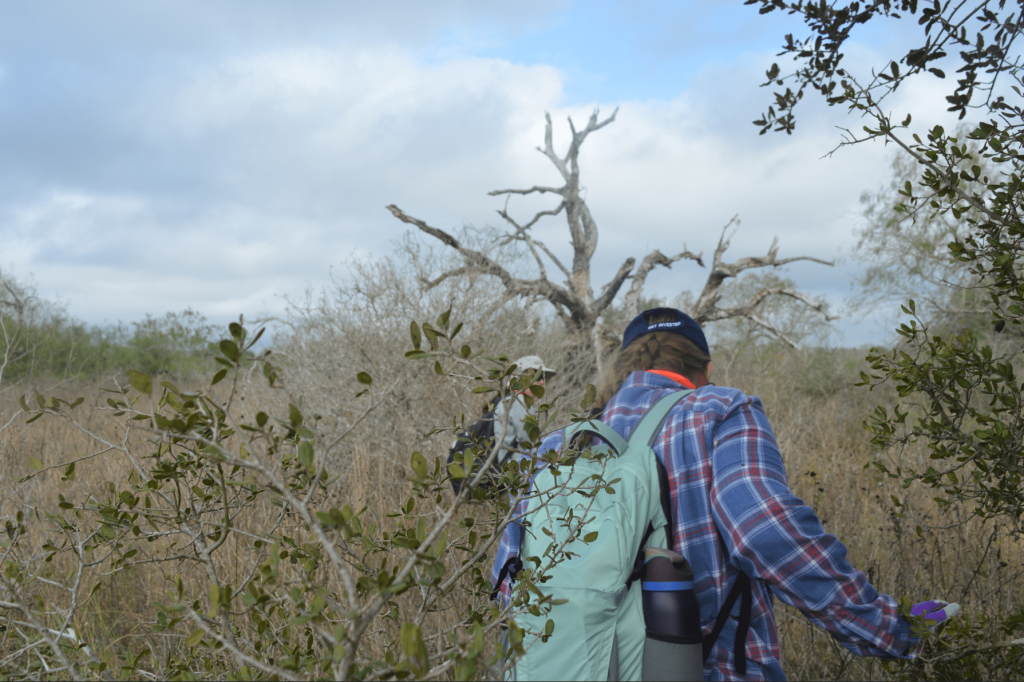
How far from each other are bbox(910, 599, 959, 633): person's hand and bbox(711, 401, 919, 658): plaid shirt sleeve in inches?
2.6

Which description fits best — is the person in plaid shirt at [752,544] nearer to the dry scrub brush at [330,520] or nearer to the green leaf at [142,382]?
the dry scrub brush at [330,520]

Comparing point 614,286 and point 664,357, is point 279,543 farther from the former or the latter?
point 614,286

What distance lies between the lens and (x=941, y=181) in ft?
5.18

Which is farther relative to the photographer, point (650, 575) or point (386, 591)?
point (650, 575)

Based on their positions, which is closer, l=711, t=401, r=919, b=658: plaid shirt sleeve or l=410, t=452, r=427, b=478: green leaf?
l=410, t=452, r=427, b=478: green leaf

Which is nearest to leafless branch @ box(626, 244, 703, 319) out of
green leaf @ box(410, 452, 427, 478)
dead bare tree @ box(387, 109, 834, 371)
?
dead bare tree @ box(387, 109, 834, 371)

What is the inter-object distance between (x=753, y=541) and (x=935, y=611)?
22.5 inches

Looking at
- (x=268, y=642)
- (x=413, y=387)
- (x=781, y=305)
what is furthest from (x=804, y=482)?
(x=781, y=305)

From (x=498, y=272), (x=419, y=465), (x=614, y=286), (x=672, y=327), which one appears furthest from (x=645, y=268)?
(x=419, y=465)

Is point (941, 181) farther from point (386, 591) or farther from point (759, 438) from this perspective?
point (386, 591)

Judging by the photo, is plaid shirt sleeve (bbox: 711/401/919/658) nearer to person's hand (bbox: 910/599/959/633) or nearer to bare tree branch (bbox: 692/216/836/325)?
person's hand (bbox: 910/599/959/633)

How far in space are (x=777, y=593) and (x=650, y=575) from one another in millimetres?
415

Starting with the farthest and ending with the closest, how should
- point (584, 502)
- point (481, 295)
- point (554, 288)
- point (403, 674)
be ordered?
1. point (554, 288)
2. point (481, 295)
3. point (584, 502)
4. point (403, 674)

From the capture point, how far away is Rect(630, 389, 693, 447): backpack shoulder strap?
64.6 inches
